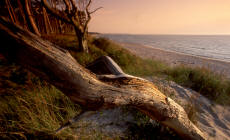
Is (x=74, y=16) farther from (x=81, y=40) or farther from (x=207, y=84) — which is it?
(x=207, y=84)

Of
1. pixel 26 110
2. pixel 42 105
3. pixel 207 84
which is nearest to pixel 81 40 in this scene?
pixel 42 105

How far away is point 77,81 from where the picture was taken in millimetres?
990

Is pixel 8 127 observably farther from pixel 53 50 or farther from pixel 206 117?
pixel 206 117

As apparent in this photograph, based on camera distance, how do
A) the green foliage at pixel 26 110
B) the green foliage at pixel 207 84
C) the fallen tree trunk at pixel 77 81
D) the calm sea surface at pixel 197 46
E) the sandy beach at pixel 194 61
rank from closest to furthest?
the fallen tree trunk at pixel 77 81
the green foliage at pixel 26 110
the green foliage at pixel 207 84
the sandy beach at pixel 194 61
the calm sea surface at pixel 197 46

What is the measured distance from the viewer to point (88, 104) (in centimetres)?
109

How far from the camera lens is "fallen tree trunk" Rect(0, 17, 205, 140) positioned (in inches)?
31.8

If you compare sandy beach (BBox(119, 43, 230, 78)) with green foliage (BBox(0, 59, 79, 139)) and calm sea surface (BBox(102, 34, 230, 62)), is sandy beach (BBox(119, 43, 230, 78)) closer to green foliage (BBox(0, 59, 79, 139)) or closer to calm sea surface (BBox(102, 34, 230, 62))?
→ calm sea surface (BBox(102, 34, 230, 62))

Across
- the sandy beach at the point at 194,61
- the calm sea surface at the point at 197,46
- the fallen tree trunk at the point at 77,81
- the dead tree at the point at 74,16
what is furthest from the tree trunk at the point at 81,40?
the calm sea surface at the point at 197,46

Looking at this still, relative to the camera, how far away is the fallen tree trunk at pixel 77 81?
808 millimetres

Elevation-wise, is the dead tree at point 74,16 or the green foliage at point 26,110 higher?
the dead tree at point 74,16

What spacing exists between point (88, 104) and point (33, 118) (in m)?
1.24

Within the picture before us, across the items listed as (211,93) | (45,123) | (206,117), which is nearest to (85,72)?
(45,123)

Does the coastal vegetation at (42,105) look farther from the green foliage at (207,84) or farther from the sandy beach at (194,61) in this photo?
the sandy beach at (194,61)

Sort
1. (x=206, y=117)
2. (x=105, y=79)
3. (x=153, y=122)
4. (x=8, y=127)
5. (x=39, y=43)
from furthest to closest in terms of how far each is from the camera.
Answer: (x=206, y=117), (x=153, y=122), (x=8, y=127), (x=105, y=79), (x=39, y=43)
